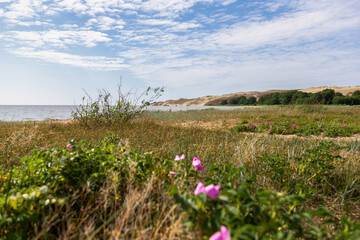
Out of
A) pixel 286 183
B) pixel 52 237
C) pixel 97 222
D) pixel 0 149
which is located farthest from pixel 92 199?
pixel 0 149

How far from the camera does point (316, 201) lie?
2.49m

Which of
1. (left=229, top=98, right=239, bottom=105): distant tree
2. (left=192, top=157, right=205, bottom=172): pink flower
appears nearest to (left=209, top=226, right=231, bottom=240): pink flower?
(left=192, top=157, right=205, bottom=172): pink flower

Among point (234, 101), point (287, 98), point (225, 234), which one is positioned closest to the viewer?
point (225, 234)

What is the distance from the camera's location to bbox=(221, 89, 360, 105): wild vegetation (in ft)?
75.6

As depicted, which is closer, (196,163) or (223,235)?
(223,235)

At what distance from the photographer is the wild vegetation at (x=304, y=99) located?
907 inches

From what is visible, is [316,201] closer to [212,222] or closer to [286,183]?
[286,183]

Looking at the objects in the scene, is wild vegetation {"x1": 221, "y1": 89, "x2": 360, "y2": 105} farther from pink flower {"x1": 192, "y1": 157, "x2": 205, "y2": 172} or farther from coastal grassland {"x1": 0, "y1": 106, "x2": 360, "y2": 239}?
pink flower {"x1": 192, "y1": 157, "x2": 205, "y2": 172}

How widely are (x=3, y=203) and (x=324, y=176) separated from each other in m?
3.08

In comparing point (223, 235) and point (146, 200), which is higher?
point (223, 235)

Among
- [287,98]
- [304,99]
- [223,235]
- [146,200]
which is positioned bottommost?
[146,200]

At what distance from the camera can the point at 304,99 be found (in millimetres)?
23438

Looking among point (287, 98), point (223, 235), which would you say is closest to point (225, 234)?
point (223, 235)

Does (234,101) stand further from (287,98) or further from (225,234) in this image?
(225,234)
